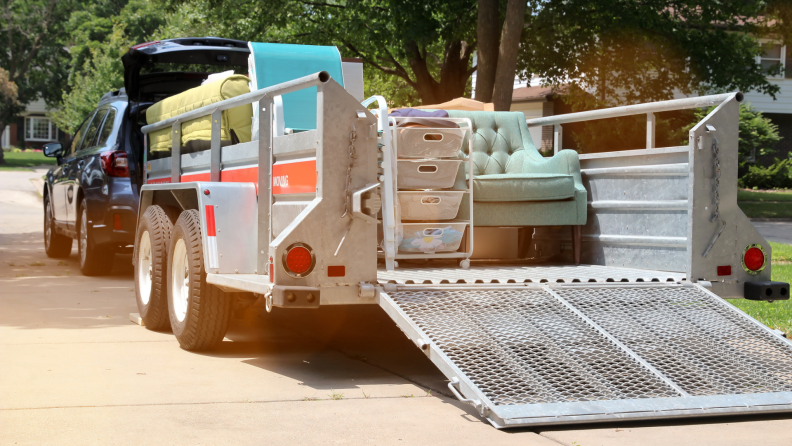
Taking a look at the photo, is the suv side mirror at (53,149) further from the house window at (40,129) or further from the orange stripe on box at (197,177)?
the house window at (40,129)

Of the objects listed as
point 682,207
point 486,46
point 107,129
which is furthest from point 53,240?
point 682,207

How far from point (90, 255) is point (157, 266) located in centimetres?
415

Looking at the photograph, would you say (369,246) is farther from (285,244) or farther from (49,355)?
(49,355)

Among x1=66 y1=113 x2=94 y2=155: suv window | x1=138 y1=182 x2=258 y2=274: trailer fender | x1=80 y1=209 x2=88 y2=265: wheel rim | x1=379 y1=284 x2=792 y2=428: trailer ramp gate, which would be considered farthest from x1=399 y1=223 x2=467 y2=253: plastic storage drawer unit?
x1=66 y1=113 x2=94 y2=155: suv window

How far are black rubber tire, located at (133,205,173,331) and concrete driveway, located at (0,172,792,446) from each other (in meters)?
0.15

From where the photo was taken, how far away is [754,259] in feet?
18.9

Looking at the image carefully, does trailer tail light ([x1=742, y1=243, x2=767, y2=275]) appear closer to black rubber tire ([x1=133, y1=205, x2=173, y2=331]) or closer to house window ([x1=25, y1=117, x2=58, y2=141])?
black rubber tire ([x1=133, y1=205, x2=173, y2=331])

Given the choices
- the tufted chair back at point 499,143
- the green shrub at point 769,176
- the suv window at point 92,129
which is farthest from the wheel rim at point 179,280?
the green shrub at point 769,176

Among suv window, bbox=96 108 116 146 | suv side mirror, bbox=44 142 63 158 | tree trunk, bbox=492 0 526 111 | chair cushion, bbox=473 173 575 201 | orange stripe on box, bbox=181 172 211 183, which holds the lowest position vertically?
chair cushion, bbox=473 173 575 201

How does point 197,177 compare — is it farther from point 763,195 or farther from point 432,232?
point 763,195

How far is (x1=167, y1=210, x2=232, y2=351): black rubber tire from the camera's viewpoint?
227 inches

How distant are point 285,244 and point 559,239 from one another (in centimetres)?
293

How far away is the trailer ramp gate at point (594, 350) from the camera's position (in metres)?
4.30

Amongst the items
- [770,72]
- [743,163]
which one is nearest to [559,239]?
[770,72]
